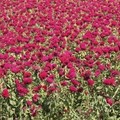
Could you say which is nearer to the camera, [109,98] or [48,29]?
[109,98]

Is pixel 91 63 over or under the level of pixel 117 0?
under

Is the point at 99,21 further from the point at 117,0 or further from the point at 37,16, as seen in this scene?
the point at 117,0

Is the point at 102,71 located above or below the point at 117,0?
below

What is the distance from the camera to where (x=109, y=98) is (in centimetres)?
561

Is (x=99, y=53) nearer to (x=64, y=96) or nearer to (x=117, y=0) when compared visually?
(x=64, y=96)

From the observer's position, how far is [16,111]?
5.55 metres

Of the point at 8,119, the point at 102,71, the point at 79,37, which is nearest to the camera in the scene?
the point at 8,119

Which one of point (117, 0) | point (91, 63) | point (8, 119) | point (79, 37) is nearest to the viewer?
point (8, 119)

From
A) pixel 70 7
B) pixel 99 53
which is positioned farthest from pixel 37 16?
pixel 99 53

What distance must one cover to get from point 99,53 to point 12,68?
149 cm

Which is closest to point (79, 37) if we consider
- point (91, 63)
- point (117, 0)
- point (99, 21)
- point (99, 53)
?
point (99, 21)

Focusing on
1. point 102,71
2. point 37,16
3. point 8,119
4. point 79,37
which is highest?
point 37,16

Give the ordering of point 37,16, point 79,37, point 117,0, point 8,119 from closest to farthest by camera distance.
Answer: point 8,119, point 79,37, point 37,16, point 117,0

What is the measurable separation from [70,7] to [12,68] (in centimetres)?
690
